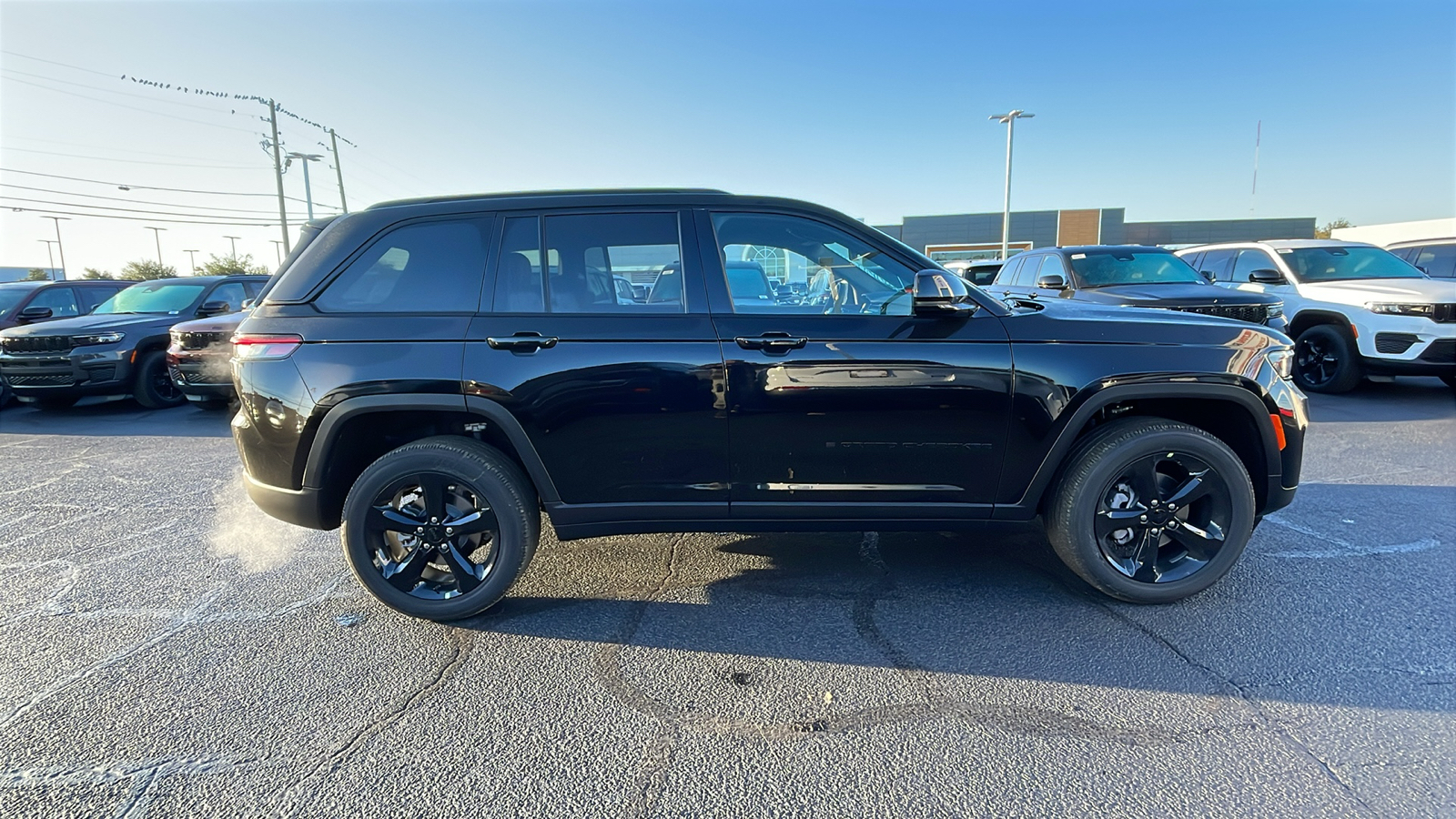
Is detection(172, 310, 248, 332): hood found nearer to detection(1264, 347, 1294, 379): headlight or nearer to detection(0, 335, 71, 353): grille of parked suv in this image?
detection(0, 335, 71, 353): grille of parked suv

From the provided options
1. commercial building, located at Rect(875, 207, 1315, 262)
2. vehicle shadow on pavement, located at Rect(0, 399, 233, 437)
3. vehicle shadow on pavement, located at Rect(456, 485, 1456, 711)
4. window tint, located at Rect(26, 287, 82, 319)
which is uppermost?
commercial building, located at Rect(875, 207, 1315, 262)

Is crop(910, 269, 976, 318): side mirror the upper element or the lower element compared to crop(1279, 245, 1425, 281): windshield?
lower

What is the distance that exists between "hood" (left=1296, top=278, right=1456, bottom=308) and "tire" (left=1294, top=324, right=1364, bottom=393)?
0.38 metres

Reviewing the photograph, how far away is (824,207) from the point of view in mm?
3055

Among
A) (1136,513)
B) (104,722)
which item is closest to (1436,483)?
(1136,513)

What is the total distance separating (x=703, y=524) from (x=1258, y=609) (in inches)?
96.7

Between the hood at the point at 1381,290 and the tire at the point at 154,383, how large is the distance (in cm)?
1365

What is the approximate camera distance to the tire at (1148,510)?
2.93 metres

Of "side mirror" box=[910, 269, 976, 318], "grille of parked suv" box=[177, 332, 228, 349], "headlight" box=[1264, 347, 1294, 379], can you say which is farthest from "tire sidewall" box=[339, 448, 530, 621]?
"grille of parked suv" box=[177, 332, 228, 349]

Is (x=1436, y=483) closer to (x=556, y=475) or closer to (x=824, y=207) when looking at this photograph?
(x=824, y=207)

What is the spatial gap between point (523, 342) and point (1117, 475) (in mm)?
2578

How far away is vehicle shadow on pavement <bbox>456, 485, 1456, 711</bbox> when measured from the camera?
2561 mm

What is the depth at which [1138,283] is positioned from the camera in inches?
304

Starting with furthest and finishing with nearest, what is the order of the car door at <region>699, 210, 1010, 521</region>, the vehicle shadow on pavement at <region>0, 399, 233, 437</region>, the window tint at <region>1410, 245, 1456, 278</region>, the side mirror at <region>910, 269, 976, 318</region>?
the window tint at <region>1410, 245, 1456, 278</region> → the vehicle shadow on pavement at <region>0, 399, 233, 437</region> → the car door at <region>699, 210, 1010, 521</region> → the side mirror at <region>910, 269, 976, 318</region>
